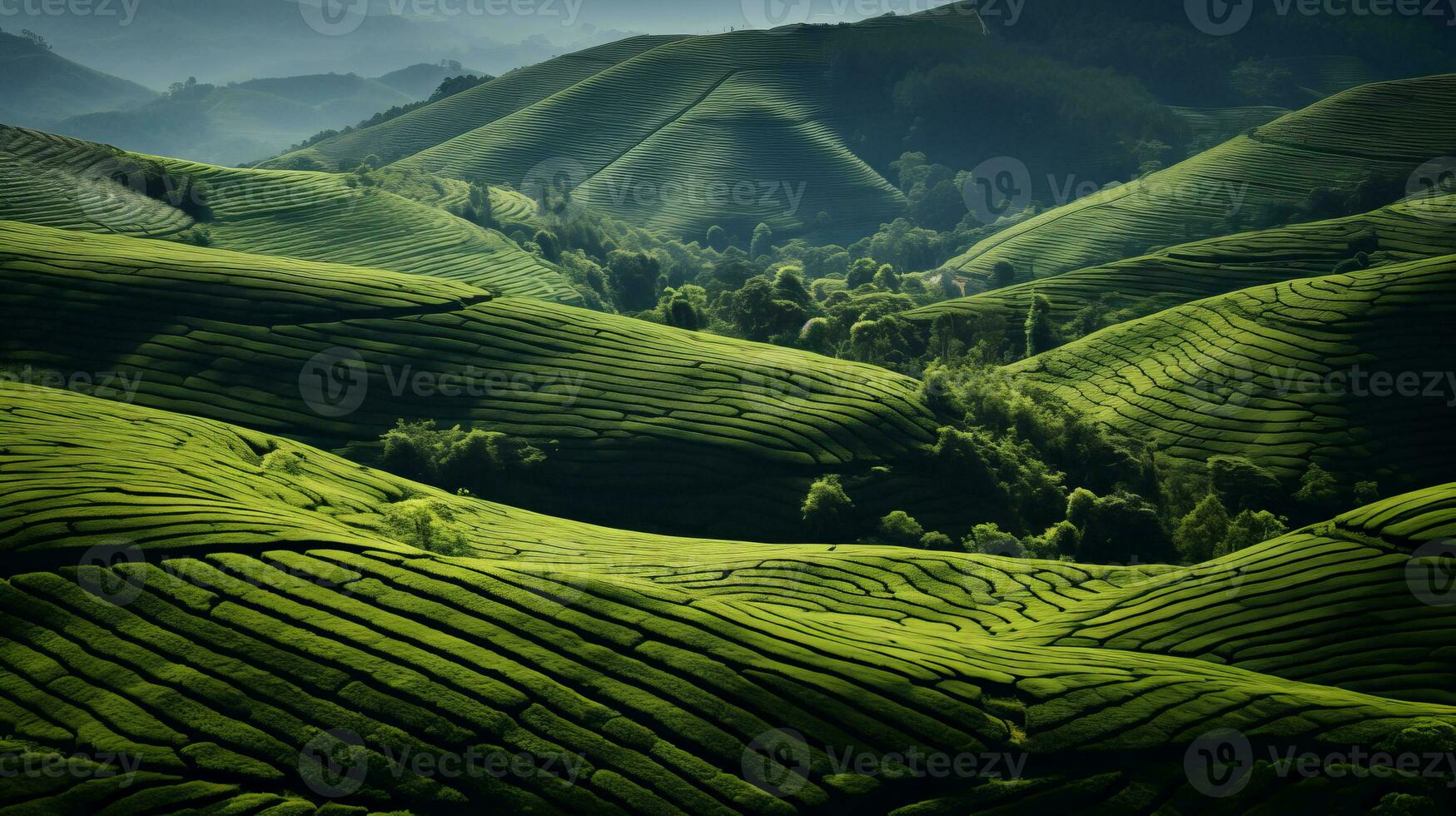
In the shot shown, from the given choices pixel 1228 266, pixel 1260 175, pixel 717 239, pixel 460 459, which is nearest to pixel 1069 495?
pixel 460 459

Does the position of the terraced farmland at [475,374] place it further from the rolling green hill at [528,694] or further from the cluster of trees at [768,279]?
the rolling green hill at [528,694]

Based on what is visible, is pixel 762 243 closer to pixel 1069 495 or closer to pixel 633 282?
pixel 633 282

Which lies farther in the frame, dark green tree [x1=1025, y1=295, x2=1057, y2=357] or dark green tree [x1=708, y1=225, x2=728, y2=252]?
dark green tree [x1=708, y1=225, x2=728, y2=252]

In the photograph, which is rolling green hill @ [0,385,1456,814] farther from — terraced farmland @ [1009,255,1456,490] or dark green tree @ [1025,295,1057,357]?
dark green tree @ [1025,295,1057,357]

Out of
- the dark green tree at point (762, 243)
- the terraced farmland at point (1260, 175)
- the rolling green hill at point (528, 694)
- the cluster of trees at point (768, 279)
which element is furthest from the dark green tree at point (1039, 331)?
the dark green tree at point (762, 243)

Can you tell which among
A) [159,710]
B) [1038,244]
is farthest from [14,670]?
[1038,244]

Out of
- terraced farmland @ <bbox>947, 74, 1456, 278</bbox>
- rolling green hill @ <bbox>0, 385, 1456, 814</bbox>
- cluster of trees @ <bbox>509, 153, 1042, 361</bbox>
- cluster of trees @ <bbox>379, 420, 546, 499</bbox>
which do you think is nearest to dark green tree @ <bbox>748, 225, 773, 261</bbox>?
cluster of trees @ <bbox>509, 153, 1042, 361</bbox>
